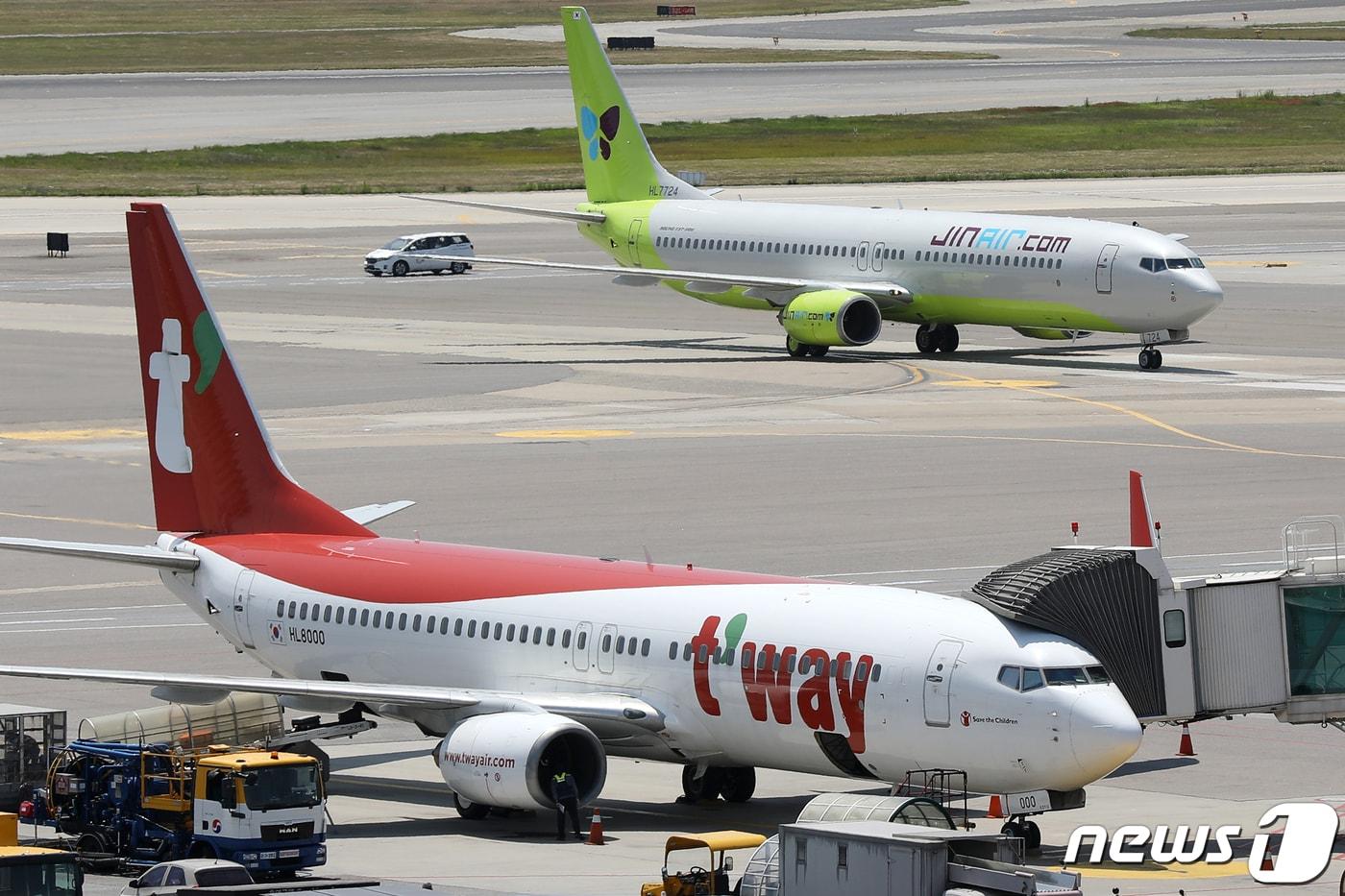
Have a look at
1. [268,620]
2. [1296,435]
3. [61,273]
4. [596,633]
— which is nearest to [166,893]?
[596,633]

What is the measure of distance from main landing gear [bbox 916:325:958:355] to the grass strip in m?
62.8

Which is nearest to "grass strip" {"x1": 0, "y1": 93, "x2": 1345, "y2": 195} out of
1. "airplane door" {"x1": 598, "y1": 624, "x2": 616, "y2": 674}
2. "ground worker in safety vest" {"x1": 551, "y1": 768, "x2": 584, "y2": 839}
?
"airplane door" {"x1": 598, "y1": 624, "x2": 616, "y2": 674}

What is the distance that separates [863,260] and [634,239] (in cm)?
1140

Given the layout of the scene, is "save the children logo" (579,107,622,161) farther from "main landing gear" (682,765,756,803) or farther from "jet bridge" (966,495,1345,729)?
"jet bridge" (966,495,1345,729)

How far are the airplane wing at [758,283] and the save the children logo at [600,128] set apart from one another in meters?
7.36

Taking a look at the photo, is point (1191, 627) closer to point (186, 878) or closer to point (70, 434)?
point (186, 878)

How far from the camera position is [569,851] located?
111 feet

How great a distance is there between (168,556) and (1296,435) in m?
40.7

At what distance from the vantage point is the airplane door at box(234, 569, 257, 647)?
41969 millimetres

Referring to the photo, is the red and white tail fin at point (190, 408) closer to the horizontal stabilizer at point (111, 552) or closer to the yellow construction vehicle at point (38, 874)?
the horizontal stabilizer at point (111, 552)

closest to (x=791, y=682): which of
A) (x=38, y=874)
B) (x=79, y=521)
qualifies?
(x=38, y=874)

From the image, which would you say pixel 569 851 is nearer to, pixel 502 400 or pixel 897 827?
pixel 897 827

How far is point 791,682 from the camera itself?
3444 centimetres

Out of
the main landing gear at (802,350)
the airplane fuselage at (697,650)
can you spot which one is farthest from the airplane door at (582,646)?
the main landing gear at (802,350)
